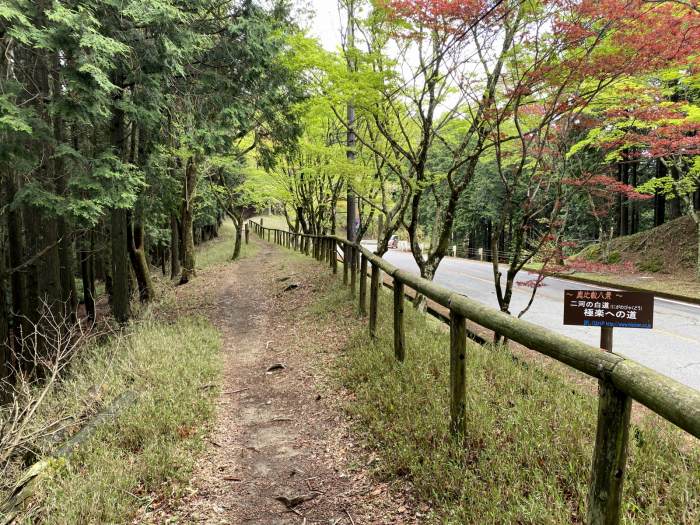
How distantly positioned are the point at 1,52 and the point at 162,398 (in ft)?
22.6

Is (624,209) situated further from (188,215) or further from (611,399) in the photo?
(611,399)

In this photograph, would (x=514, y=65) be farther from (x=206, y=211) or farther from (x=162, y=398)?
(x=206, y=211)

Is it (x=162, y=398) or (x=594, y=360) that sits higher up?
(x=594, y=360)

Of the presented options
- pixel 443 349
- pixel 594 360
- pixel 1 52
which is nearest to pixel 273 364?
A: pixel 443 349

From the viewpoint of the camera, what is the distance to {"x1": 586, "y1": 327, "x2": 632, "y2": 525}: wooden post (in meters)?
1.89

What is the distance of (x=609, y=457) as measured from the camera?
1.92 meters

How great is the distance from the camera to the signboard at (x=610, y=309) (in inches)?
176

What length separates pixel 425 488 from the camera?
2.98 metres

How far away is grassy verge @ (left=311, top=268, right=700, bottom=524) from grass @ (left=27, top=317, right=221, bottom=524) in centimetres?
181

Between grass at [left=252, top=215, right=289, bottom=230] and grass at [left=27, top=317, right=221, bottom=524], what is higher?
grass at [left=252, top=215, right=289, bottom=230]

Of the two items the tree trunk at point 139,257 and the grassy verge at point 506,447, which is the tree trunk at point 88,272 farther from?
the grassy verge at point 506,447

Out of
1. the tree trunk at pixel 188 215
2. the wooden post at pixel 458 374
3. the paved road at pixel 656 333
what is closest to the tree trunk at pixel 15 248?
the tree trunk at pixel 188 215

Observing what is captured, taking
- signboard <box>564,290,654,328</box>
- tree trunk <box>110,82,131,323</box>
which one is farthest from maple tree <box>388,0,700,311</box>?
A: tree trunk <box>110,82,131,323</box>

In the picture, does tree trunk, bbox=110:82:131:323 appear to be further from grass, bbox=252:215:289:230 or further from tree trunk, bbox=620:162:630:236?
grass, bbox=252:215:289:230
